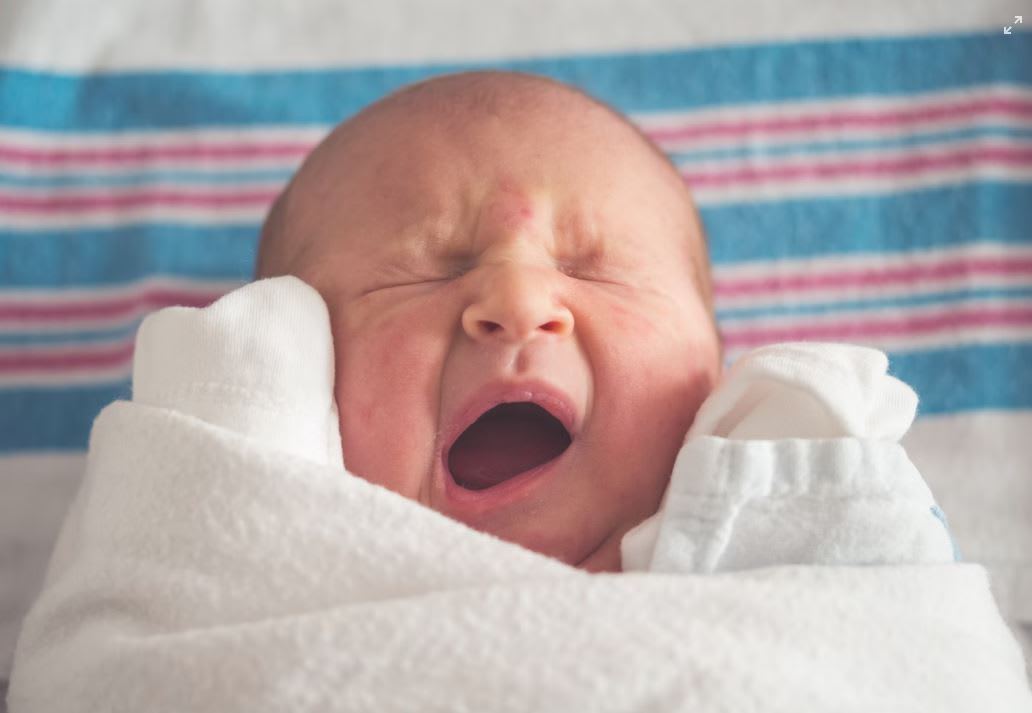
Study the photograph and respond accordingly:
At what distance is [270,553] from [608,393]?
330mm

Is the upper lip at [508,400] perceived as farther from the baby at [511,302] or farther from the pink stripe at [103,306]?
the pink stripe at [103,306]

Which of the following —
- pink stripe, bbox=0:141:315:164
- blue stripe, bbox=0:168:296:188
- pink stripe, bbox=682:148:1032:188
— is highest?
pink stripe, bbox=682:148:1032:188

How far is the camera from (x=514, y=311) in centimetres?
99

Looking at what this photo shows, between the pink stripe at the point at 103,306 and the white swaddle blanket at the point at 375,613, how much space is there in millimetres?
448

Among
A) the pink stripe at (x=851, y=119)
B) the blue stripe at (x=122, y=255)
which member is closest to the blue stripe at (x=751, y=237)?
the blue stripe at (x=122, y=255)

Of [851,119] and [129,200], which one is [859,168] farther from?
[129,200]

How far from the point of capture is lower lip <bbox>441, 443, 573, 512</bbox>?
0.99 metres

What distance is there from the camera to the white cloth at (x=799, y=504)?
0.90 m

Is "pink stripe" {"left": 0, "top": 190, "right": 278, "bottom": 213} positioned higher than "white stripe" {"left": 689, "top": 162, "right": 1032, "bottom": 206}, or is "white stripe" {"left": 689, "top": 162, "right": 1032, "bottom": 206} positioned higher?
"white stripe" {"left": 689, "top": 162, "right": 1032, "bottom": 206}

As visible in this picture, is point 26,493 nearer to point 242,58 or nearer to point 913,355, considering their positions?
point 242,58

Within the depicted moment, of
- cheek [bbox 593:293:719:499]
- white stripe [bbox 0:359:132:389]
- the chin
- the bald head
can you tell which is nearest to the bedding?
white stripe [bbox 0:359:132:389]

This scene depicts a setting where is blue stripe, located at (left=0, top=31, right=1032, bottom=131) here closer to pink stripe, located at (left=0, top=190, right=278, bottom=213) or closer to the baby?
pink stripe, located at (left=0, top=190, right=278, bottom=213)

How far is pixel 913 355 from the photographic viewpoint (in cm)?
144

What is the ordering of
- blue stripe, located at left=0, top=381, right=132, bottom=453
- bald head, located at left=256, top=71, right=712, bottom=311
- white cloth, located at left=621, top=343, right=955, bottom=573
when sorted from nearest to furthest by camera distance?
white cloth, located at left=621, top=343, right=955, bottom=573 < bald head, located at left=256, top=71, right=712, bottom=311 < blue stripe, located at left=0, top=381, right=132, bottom=453
